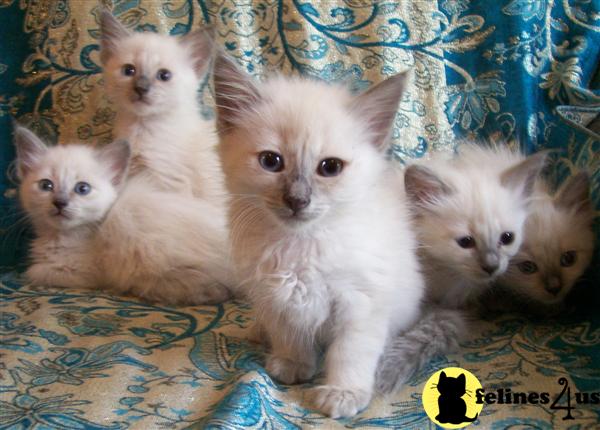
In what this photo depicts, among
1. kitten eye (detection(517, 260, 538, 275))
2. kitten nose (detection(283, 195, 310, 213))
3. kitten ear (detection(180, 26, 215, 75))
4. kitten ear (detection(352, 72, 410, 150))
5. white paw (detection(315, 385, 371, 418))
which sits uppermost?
kitten ear (detection(180, 26, 215, 75))

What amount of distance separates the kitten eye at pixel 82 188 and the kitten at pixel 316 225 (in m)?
0.66

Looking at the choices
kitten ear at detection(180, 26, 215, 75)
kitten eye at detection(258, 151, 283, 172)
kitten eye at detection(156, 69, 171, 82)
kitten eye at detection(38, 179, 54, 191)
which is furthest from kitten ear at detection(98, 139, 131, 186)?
kitten eye at detection(258, 151, 283, 172)

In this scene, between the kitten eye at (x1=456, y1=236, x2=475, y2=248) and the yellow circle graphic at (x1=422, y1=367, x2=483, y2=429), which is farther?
the kitten eye at (x1=456, y1=236, x2=475, y2=248)

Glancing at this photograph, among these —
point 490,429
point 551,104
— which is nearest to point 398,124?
point 551,104

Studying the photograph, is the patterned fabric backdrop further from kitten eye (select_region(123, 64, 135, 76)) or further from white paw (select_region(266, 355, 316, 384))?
kitten eye (select_region(123, 64, 135, 76))

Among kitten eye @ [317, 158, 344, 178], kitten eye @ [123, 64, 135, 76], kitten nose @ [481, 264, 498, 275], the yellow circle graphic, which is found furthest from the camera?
kitten eye @ [123, 64, 135, 76]

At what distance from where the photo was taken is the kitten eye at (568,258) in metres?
1.36

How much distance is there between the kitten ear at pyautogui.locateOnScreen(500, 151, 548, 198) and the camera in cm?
137

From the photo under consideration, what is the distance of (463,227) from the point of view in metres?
1.36

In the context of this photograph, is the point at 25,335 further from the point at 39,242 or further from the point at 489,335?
the point at 489,335

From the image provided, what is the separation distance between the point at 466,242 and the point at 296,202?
1.62 ft

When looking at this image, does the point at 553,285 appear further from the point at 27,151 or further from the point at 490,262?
the point at 27,151

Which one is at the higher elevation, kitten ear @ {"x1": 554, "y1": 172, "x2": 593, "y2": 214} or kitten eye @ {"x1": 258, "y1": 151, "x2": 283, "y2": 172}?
kitten eye @ {"x1": 258, "y1": 151, "x2": 283, "y2": 172}

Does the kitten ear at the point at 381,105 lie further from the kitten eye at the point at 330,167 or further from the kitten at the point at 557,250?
the kitten at the point at 557,250
